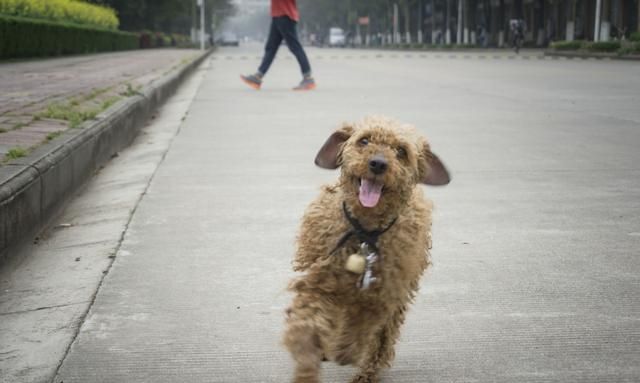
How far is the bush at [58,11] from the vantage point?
77.0 feet

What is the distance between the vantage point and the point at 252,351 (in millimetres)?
3301

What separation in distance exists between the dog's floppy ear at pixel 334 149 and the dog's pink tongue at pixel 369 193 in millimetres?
285

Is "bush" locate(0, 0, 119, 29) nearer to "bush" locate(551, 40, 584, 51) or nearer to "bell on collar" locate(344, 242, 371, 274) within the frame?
"bush" locate(551, 40, 584, 51)

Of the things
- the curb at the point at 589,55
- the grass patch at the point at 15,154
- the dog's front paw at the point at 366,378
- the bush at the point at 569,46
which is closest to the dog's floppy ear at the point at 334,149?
the dog's front paw at the point at 366,378

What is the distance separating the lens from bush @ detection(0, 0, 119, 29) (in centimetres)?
2348

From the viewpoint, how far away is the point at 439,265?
4.54m

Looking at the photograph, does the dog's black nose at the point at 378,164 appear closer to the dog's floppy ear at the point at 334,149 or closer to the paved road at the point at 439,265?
the dog's floppy ear at the point at 334,149

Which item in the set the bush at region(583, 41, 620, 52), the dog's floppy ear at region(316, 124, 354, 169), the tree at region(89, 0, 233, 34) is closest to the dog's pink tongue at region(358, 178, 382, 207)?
the dog's floppy ear at region(316, 124, 354, 169)

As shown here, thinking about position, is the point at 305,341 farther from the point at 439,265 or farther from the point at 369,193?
the point at 439,265

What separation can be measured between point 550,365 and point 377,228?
912mm

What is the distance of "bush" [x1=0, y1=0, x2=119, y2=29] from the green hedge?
1.87ft

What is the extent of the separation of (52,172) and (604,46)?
3007 centimetres

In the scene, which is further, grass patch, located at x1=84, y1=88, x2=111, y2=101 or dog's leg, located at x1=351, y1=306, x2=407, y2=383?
grass patch, located at x1=84, y1=88, x2=111, y2=101

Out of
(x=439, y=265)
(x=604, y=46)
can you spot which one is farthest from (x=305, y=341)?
(x=604, y=46)
